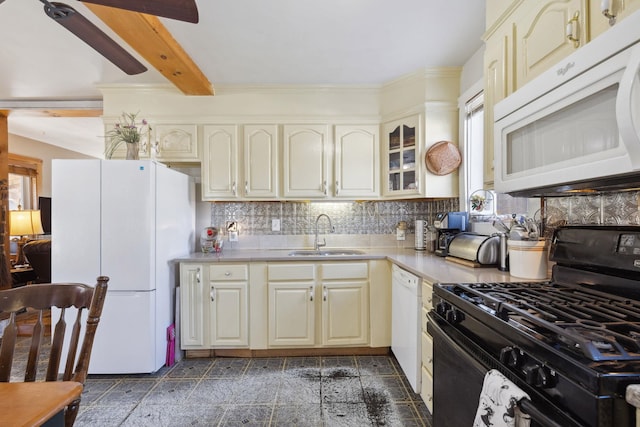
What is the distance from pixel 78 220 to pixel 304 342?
6.40 ft

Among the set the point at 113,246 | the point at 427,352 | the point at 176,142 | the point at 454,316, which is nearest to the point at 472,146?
the point at 427,352

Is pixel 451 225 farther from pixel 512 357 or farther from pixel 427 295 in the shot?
pixel 512 357

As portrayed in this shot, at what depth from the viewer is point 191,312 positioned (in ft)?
8.34

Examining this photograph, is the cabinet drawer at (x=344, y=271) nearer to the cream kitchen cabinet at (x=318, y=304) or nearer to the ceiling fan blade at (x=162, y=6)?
the cream kitchen cabinet at (x=318, y=304)

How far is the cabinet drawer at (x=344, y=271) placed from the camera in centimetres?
257

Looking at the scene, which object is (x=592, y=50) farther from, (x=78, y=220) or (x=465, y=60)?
(x=78, y=220)

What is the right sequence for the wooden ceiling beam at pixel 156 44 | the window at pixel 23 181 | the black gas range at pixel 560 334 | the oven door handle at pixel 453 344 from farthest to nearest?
the window at pixel 23 181 → the wooden ceiling beam at pixel 156 44 → the oven door handle at pixel 453 344 → the black gas range at pixel 560 334

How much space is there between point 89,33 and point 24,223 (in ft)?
12.7

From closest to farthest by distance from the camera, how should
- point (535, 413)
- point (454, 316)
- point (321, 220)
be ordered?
point (535, 413), point (454, 316), point (321, 220)

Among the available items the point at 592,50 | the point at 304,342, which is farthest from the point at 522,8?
the point at 304,342

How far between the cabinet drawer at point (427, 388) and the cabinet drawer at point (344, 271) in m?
0.93

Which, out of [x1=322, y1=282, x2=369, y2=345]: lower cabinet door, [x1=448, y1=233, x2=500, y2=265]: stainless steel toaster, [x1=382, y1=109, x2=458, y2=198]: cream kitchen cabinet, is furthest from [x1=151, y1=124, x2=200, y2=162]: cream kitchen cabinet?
[x1=448, y1=233, x2=500, y2=265]: stainless steel toaster

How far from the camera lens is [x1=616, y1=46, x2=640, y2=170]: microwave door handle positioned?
711 millimetres

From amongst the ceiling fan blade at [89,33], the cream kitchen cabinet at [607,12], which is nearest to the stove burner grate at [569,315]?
the cream kitchen cabinet at [607,12]
